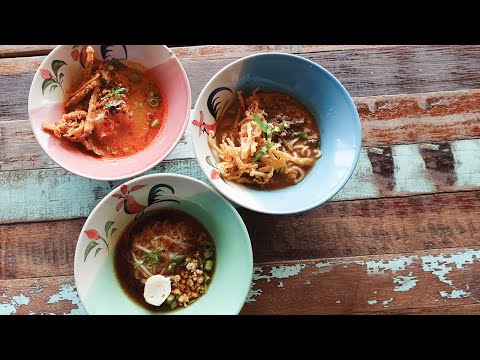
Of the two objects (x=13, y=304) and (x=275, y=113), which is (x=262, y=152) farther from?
(x=13, y=304)

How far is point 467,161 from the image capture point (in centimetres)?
222

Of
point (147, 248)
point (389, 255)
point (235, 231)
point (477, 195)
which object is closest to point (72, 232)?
point (147, 248)

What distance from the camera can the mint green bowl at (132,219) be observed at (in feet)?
6.09

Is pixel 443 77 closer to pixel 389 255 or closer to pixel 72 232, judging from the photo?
pixel 389 255

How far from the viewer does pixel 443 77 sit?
2279 mm

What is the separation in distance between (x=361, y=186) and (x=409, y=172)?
0.74 ft

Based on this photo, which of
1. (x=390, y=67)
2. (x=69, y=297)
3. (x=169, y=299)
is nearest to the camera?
(x=169, y=299)

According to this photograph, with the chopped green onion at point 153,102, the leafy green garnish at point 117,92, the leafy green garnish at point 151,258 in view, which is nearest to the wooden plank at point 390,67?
the chopped green onion at point 153,102

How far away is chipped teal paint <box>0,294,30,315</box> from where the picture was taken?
6.70 ft

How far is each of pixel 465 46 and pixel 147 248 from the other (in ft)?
5.54

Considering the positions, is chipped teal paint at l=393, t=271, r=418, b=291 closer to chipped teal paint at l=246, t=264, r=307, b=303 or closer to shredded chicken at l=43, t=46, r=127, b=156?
chipped teal paint at l=246, t=264, r=307, b=303

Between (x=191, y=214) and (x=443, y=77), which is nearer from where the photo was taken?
(x=191, y=214)

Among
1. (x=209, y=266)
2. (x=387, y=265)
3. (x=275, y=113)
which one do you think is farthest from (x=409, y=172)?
(x=209, y=266)

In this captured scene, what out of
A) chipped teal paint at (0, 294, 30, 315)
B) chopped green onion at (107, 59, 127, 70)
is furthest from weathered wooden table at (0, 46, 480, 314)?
chopped green onion at (107, 59, 127, 70)
